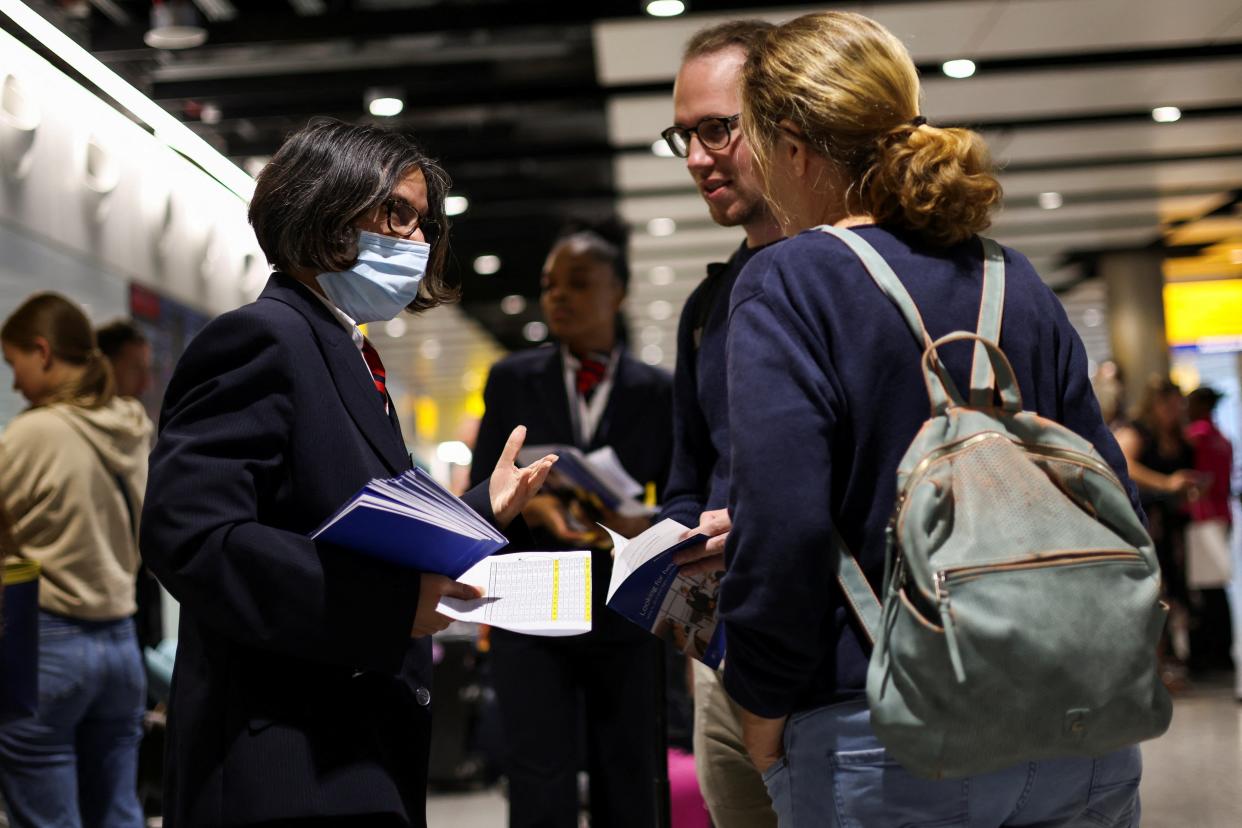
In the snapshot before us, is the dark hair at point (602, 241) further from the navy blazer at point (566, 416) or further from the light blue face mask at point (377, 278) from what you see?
the light blue face mask at point (377, 278)

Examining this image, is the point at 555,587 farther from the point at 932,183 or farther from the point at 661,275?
the point at 661,275

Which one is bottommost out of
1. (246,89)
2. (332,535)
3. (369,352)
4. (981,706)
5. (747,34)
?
(981,706)

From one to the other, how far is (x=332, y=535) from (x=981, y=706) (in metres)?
0.83

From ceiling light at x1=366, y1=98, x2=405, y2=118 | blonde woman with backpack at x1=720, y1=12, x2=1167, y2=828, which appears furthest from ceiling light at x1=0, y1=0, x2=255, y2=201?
blonde woman with backpack at x1=720, y1=12, x2=1167, y2=828

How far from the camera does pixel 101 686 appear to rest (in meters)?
4.14

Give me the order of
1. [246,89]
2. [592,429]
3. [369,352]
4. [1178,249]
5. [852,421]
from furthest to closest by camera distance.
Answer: [1178,249], [246,89], [592,429], [369,352], [852,421]

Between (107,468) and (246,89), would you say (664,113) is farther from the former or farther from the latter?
(107,468)

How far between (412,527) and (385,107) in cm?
771

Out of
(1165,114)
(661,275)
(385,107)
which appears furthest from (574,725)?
(661,275)

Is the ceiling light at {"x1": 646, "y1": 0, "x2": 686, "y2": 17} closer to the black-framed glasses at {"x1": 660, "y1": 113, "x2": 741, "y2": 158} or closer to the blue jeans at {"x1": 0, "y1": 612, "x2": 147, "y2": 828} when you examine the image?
the blue jeans at {"x1": 0, "y1": 612, "x2": 147, "y2": 828}

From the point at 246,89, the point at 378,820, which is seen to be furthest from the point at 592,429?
the point at 246,89

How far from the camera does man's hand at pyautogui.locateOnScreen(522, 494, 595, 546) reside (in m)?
3.48

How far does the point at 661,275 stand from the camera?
16688 mm

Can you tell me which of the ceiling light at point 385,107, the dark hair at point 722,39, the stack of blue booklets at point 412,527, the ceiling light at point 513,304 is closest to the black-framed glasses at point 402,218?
the stack of blue booklets at point 412,527
